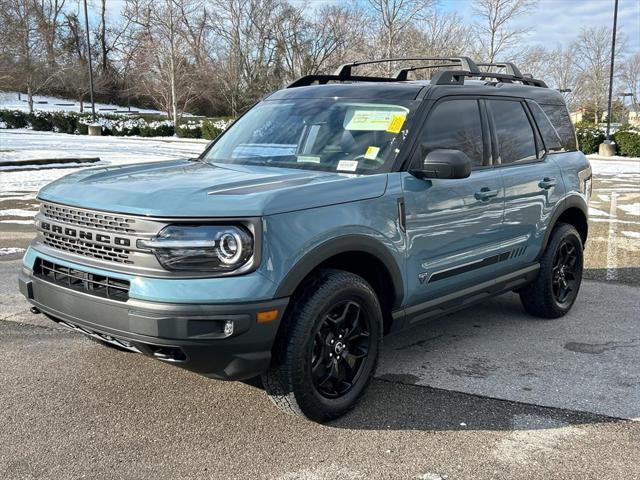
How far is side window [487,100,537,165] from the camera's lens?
15.3 feet

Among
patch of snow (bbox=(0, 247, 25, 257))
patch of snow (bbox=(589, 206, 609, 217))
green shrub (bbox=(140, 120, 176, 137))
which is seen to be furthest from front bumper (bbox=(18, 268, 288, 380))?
green shrub (bbox=(140, 120, 176, 137))

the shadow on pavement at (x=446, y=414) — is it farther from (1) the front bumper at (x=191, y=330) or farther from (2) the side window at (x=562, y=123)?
(2) the side window at (x=562, y=123)

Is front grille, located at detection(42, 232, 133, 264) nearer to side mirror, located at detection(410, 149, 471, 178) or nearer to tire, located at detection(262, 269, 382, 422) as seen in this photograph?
tire, located at detection(262, 269, 382, 422)

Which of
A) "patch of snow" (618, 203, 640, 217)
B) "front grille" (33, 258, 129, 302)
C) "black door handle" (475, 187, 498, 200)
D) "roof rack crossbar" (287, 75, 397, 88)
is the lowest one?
"patch of snow" (618, 203, 640, 217)

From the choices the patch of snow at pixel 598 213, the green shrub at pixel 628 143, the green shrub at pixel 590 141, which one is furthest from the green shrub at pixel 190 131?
the patch of snow at pixel 598 213

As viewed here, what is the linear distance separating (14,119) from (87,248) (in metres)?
44.3

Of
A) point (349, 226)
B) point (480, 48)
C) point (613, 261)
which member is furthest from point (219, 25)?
point (349, 226)

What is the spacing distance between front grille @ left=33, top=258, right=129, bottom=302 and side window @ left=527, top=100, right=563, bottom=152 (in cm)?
362

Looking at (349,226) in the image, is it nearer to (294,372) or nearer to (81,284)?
(294,372)

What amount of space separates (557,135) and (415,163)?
85.0 inches

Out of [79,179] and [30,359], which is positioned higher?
[79,179]

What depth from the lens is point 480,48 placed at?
36000mm

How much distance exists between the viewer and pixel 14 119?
139 feet

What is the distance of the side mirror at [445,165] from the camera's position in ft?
12.0
